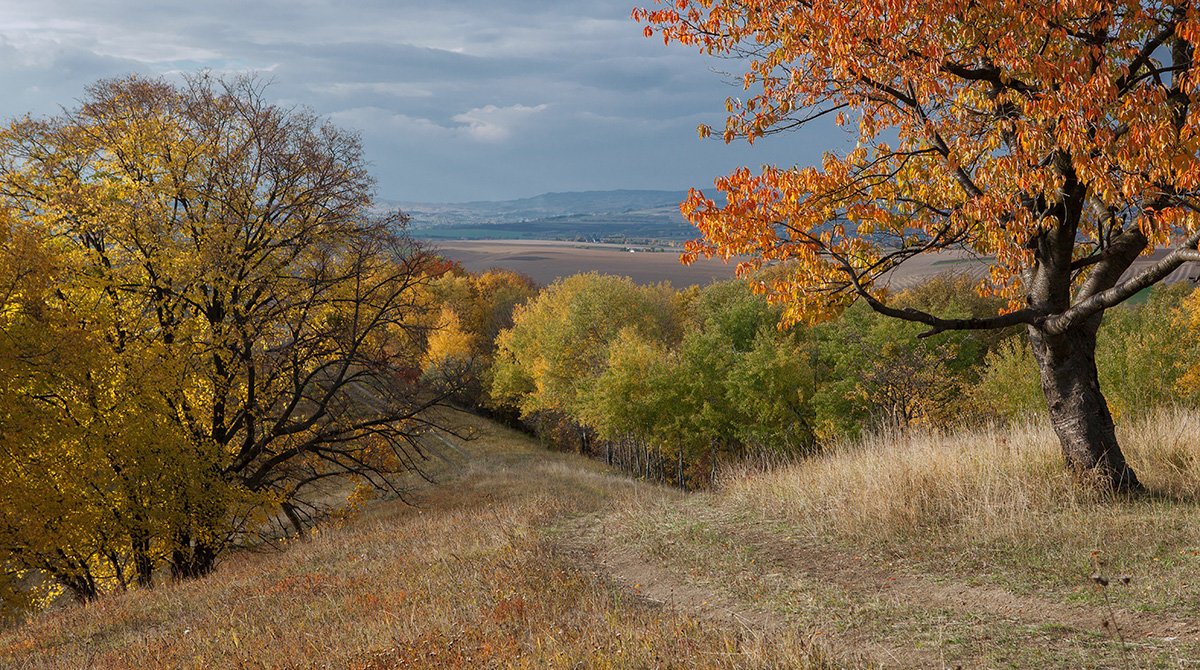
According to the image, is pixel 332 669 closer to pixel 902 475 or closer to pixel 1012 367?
pixel 902 475

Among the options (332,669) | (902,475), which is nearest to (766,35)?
(902,475)

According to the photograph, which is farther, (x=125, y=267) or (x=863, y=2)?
(x=125, y=267)

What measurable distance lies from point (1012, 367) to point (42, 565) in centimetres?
4090

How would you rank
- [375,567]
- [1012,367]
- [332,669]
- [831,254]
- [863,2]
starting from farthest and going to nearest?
1. [1012,367]
2. [375,567]
3. [831,254]
4. [863,2]
5. [332,669]

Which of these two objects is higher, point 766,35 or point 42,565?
point 766,35

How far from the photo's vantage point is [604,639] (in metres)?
5.64

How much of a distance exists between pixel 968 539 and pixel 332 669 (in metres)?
6.27

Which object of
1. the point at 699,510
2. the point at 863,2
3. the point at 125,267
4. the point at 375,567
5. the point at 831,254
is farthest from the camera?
the point at 125,267

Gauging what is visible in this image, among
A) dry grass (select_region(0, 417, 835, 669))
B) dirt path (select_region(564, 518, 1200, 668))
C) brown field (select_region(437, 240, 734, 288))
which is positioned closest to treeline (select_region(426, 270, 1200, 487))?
dry grass (select_region(0, 417, 835, 669))

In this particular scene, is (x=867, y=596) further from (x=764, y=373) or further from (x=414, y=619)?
(x=764, y=373)

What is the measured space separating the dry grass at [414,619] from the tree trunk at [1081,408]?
5781mm

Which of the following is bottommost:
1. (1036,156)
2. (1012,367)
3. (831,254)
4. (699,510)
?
(1012,367)

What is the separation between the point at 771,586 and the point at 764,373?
3638 centimetres

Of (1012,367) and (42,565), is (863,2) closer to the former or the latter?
(42,565)
